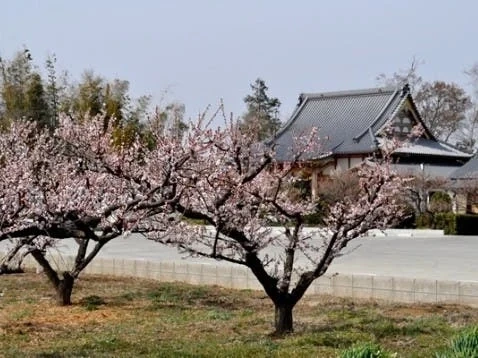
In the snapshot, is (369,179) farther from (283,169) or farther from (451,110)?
(451,110)

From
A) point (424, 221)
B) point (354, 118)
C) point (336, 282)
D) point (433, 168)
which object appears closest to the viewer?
point (336, 282)

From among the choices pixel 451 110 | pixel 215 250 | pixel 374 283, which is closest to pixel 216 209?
pixel 215 250

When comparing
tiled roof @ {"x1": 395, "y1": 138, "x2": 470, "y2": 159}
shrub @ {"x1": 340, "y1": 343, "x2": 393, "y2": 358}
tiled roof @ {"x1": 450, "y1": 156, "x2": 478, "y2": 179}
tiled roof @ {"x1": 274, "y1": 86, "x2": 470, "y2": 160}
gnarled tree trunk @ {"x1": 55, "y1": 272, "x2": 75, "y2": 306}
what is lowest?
gnarled tree trunk @ {"x1": 55, "y1": 272, "x2": 75, "y2": 306}

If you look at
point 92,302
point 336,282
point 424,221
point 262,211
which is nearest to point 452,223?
point 424,221

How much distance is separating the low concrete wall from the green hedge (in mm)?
15665

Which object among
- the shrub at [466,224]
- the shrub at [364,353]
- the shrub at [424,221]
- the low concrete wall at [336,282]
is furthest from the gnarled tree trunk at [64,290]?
the shrub at [424,221]

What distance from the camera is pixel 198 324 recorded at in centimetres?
721

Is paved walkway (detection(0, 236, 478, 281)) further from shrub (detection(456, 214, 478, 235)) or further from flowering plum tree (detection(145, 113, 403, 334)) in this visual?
shrub (detection(456, 214, 478, 235))

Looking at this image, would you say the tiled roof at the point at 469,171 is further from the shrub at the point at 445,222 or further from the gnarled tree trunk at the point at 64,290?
the gnarled tree trunk at the point at 64,290

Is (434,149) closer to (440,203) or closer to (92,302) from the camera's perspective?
(440,203)

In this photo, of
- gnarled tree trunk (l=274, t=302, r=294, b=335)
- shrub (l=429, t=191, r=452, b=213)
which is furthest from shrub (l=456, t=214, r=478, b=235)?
gnarled tree trunk (l=274, t=302, r=294, b=335)

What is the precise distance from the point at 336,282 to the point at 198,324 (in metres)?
2.44

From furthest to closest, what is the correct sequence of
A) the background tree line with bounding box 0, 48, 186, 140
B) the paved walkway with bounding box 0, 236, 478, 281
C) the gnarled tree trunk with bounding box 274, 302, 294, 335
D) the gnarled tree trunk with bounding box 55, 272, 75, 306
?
the background tree line with bounding box 0, 48, 186, 140
the paved walkway with bounding box 0, 236, 478, 281
the gnarled tree trunk with bounding box 55, 272, 75, 306
the gnarled tree trunk with bounding box 274, 302, 294, 335

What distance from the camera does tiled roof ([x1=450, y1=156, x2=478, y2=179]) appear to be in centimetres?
2902
